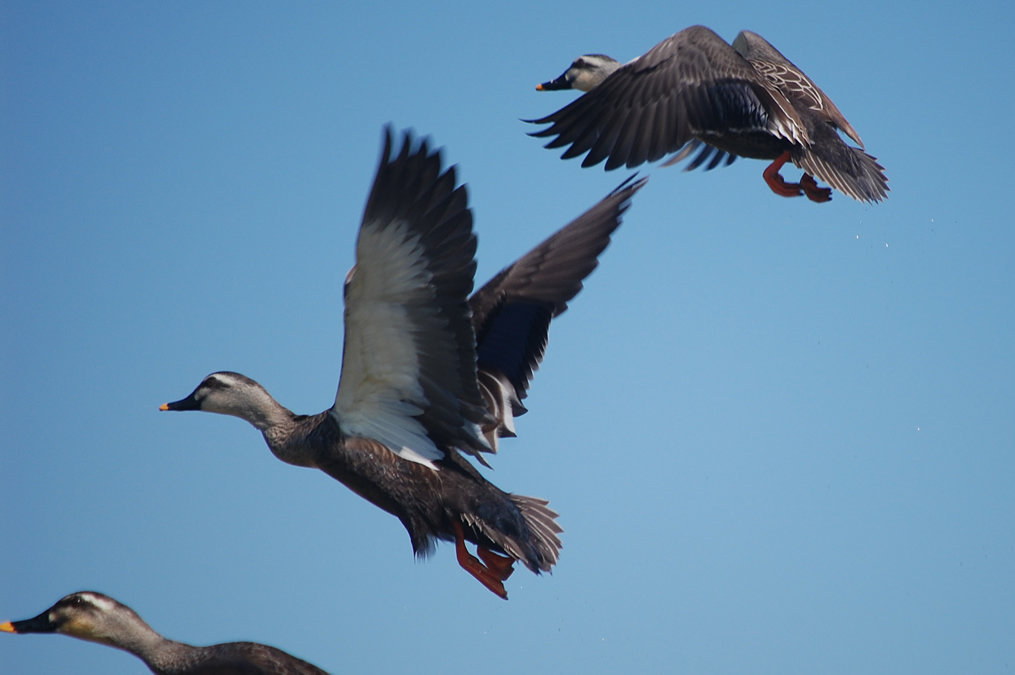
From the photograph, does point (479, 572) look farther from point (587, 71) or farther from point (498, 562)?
point (587, 71)

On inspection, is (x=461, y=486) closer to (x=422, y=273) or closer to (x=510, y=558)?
(x=510, y=558)

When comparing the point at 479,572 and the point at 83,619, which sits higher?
the point at 479,572

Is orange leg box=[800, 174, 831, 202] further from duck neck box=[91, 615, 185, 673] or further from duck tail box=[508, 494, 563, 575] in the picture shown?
duck neck box=[91, 615, 185, 673]

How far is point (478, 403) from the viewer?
6789 mm

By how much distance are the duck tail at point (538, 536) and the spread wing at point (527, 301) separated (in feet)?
1.67

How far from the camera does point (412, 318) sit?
6.37 metres

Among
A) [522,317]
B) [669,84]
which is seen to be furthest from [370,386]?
[669,84]

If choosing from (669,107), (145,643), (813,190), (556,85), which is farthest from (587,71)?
(145,643)

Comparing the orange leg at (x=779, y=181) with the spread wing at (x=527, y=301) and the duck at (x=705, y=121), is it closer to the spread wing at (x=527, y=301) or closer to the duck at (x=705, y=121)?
the duck at (x=705, y=121)

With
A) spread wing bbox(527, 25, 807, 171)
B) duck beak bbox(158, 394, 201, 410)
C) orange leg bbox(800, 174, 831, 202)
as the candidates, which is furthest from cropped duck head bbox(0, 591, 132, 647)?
orange leg bbox(800, 174, 831, 202)

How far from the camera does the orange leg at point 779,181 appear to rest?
8.22 meters

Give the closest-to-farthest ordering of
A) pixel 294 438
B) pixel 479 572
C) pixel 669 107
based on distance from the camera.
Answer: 1. pixel 479 572
2. pixel 294 438
3. pixel 669 107

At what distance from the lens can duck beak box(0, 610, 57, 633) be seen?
7.39m

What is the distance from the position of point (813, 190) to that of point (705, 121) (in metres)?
0.94
